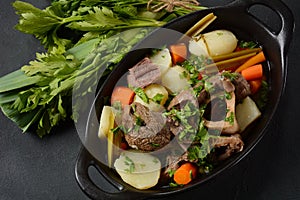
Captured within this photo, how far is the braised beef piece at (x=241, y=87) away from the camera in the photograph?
9.26 ft

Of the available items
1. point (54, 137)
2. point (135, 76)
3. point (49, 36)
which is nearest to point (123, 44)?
point (135, 76)

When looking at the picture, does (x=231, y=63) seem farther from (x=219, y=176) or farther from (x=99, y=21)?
(x=99, y=21)

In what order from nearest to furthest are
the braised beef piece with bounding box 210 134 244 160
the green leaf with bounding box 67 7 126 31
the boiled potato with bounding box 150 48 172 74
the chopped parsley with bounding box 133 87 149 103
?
the braised beef piece with bounding box 210 134 244 160 → the chopped parsley with bounding box 133 87 149 103 → the boiled potato with bounding box 150 48 172 74 → the green leaf with bounding box 67 7 126 31

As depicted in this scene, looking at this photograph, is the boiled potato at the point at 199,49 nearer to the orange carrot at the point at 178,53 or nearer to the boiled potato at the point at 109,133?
the orange carrot at the point at 178,53

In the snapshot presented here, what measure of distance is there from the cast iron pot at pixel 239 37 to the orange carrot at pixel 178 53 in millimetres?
78

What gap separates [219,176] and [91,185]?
74cm

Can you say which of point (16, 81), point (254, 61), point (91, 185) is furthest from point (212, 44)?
point (16, 81)

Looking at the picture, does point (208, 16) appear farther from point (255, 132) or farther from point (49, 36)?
point (49, 36)

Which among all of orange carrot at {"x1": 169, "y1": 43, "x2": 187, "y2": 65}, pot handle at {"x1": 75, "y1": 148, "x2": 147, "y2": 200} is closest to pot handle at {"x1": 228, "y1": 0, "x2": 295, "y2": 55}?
orange carrot at {"x1": 169, "y1": 43, "x2": 187, "y2": 65}

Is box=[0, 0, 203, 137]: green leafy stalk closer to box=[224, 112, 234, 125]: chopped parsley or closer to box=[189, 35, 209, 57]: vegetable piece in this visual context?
box=[189, 35, 209, 57]: vegetable piece

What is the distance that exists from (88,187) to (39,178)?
0.54m

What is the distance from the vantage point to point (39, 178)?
3178mm

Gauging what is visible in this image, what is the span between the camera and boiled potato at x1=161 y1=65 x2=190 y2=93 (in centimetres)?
293

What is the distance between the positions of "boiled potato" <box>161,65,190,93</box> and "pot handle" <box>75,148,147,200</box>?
21.7 inches
